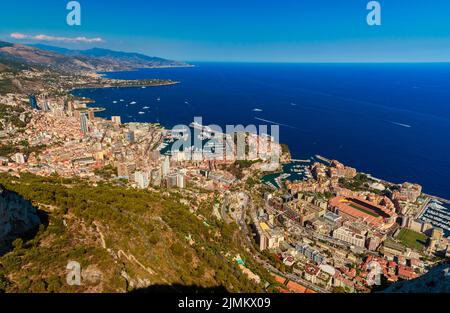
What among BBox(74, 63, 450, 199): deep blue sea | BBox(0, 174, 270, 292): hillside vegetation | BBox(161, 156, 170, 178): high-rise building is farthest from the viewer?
BBox(74, 63, 450, 199): deep blue sea

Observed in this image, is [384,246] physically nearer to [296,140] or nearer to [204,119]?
[296,140]

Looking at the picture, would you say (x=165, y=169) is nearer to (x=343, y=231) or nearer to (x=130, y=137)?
(x=130, y=137)

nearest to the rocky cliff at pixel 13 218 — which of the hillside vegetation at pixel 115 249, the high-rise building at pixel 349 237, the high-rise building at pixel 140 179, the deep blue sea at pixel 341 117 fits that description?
the hillside vegetation at pixel 115 249

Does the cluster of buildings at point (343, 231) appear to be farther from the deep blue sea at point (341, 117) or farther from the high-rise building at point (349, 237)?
the deep blue sea at point (341, 117)

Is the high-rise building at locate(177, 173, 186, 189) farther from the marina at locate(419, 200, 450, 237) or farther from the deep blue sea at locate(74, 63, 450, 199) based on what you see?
the marina at locate(419, 200, 450, 237)

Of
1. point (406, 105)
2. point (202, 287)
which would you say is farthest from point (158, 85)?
point (202, 287)

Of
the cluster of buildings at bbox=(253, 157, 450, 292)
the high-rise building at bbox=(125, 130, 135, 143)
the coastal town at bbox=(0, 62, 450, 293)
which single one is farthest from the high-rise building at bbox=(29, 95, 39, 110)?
the cluster of buildings at bbox=(253, 157, 450, 292)

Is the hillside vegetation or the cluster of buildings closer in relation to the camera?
the hillside vegetation
